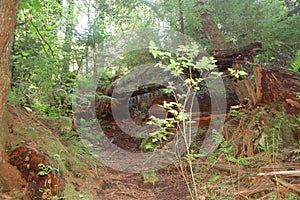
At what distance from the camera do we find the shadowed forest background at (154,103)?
2920mm

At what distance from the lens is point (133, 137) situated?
6516 millimetres

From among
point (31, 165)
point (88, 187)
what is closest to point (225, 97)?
point (88, 187)

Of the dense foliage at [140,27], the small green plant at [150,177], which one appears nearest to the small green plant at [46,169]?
the small green plant at [150,177]

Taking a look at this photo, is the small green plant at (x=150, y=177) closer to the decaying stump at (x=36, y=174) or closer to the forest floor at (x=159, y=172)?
the forest floor at (x=159, y=172)

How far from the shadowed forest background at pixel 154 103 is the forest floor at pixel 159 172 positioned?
17 millimetres

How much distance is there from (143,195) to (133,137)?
296cm

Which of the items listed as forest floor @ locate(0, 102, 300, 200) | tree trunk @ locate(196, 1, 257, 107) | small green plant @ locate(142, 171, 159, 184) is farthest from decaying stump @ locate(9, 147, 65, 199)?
tree trunk @ locate(196, 1, 257, 107)

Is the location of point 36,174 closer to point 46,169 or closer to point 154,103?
point 46,169

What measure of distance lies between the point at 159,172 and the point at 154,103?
2.95 metres

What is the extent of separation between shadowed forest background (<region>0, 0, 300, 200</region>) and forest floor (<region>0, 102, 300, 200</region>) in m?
0.02

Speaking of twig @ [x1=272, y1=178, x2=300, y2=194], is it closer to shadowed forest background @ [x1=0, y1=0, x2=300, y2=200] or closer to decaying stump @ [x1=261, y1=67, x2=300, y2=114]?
shadowed forest background @ [x1=0, y1=0, x2=300, y2=200]

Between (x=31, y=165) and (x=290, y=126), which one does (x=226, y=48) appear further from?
(x=31, y=165)

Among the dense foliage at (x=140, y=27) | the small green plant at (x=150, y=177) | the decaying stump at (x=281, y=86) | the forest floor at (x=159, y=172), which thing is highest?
the dense foliage at (x=140, y=27)

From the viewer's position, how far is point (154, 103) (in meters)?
7.12
